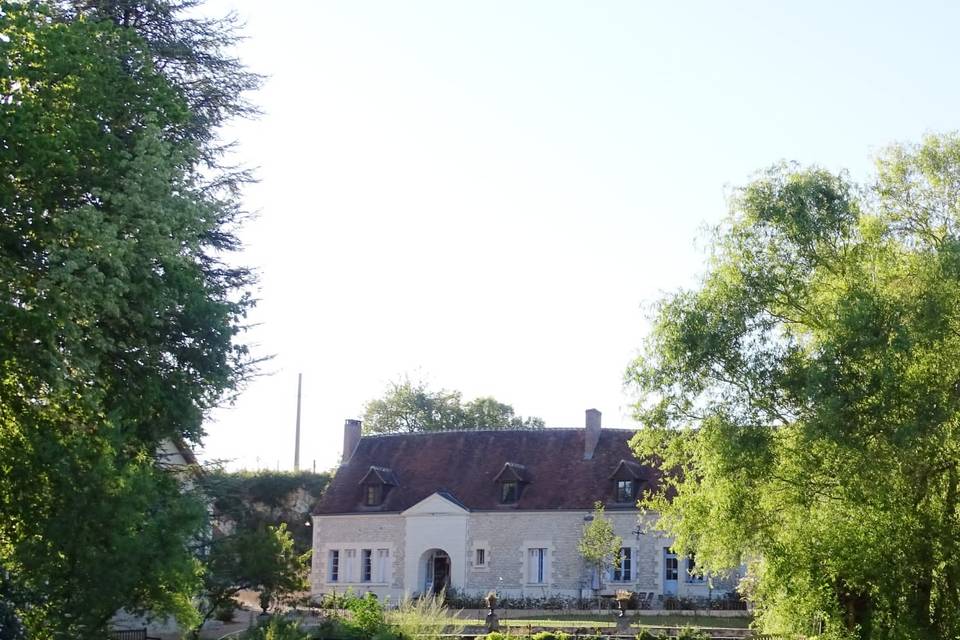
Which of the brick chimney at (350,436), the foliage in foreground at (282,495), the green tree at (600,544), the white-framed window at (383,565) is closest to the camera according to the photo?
the green tree at (600,544)

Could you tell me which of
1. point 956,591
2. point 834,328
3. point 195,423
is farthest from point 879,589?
point 195,423

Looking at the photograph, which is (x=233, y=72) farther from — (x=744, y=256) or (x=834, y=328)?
(x=834, y=328)

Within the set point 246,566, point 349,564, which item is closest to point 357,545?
point 349,564

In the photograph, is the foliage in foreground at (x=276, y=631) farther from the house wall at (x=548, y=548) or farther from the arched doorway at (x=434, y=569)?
the arched doorway at (x=434, y=569)

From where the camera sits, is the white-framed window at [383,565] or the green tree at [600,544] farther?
the white-framed window at [383,565]

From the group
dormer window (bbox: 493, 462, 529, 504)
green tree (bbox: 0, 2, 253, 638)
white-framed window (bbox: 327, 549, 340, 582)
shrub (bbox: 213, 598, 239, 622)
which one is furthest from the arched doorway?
green tree (bbox: 0, 2, 253, 638)

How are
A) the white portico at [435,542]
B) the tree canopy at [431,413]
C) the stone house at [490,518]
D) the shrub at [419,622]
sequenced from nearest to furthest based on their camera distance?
the shrub at [419,622]
the stone house at [490,518]
the white portico at [435,542]
the tree canopy at [431,413]

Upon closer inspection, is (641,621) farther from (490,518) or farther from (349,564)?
(349,564)

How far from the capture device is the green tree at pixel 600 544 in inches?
1287

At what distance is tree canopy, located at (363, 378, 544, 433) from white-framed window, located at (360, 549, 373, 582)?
20.4 m

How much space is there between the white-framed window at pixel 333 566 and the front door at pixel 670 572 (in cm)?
1059

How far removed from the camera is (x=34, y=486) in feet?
46.2

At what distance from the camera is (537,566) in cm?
3503

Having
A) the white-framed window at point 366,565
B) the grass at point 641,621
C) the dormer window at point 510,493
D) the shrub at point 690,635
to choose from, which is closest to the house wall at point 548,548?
the dormer window at point 510,493
